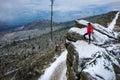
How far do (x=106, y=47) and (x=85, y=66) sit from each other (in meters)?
6.14

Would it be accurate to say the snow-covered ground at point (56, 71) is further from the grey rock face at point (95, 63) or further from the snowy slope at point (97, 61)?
the snowy slope at point (97, 61)

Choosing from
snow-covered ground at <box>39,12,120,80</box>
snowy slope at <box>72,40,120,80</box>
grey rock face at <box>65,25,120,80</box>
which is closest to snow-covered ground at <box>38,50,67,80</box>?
snow-covered ground at <box>39,12,120,80</box>

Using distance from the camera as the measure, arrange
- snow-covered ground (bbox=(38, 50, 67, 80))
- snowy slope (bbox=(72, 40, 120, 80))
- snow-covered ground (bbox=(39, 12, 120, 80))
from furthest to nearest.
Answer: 1. snow-covered ground (bbox=(38, 50, 67, 80))
2. snow-covered ground (bbox=(39, 12, 120, 80))
3. snowy slope (bbox=(72, 40, 120, 80))

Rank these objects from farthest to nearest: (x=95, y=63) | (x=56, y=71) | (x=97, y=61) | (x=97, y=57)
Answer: (x=56, y=71)
(x=97, y=57)
(x=97, y=61)
(x=95, y=63)

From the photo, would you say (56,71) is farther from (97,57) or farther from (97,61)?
(97,61)

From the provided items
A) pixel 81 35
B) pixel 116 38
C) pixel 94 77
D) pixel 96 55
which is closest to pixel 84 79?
pixel 94 77

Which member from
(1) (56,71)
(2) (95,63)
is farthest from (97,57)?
(1) (56,71)

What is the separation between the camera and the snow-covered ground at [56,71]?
38.5 m

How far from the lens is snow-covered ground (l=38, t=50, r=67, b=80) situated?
38531 millimetres

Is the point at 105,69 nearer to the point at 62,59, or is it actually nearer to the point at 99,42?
the point at 99,42

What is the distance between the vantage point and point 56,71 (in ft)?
133

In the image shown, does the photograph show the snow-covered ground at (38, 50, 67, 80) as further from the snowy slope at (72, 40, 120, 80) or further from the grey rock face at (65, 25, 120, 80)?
the snowy slope at (72, 40, 120, 80)

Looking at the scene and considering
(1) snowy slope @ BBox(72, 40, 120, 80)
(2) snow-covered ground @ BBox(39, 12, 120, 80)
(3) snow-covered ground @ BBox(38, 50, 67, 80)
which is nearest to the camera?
(1) snowy slope @ BBox(72, 40, 120, 80)

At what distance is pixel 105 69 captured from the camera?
87.2 ft
